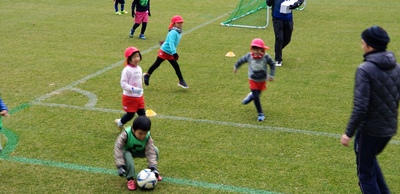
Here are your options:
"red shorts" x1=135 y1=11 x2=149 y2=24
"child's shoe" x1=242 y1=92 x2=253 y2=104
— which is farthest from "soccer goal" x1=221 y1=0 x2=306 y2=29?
"child's shoe" x1=242 y1=92 x2=253 y2=104

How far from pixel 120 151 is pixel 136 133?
301 millimetres

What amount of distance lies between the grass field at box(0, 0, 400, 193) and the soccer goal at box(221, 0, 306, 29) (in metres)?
0.77

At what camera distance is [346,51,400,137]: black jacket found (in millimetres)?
→ 4781

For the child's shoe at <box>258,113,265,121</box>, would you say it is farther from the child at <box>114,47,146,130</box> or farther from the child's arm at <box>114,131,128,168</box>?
the child's arm at <box>114,131,128,168</box>

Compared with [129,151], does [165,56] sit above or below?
below

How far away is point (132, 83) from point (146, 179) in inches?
70.6

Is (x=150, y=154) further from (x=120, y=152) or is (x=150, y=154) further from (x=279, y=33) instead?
(x=279, y=33)

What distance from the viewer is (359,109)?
15.7ft

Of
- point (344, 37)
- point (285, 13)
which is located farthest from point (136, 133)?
point (344, 37)

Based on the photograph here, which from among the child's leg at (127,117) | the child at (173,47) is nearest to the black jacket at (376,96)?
the child's leg at (127,117)

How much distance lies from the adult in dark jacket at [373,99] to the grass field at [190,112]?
1.10m

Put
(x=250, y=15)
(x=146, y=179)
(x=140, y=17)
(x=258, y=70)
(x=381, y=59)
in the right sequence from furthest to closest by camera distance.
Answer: (x=250, y=15)
(x=140, y=17)
(x=258, y=70)
(x=146, y=179)
(x=381, y=59)

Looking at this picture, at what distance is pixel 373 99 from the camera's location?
4.85m

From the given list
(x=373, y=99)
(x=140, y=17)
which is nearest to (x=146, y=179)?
(x=373, y=99)
